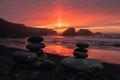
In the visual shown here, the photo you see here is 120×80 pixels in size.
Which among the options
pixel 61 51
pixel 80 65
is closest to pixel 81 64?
pixel 80 65

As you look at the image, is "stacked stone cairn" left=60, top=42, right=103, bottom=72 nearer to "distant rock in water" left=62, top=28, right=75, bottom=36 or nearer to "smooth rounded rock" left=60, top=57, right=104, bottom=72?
"smooth rounded rock" left=60, top=57, right=104, bottom=72

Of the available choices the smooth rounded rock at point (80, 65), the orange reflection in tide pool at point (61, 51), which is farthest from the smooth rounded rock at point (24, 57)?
the orange reflection in tide pool at point (61, 51)

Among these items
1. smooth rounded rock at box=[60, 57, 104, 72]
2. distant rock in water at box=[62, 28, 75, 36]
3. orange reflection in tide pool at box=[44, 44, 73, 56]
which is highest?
smooth rounded rock at box=[60, 57, 104, 72]

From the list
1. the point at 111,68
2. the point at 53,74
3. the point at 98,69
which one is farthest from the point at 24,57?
the point at 111,68

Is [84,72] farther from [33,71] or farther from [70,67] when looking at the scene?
[33,71]

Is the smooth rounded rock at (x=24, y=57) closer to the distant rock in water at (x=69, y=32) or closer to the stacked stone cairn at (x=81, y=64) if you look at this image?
the stacked stone cairn at (x=81, y=64)

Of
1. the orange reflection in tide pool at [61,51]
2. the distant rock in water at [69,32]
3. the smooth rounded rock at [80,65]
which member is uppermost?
the smooth rounded rock at [80,65]

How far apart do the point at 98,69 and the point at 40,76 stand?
4.11 m

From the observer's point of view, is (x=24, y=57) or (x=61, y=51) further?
(x=61, y=51)

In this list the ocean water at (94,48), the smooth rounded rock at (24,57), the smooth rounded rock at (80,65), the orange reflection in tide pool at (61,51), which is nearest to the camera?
the smooth rounded rock at (80,65)

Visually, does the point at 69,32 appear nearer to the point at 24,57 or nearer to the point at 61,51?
the point at 61,51

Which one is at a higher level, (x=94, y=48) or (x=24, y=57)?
(x=24, y=57)

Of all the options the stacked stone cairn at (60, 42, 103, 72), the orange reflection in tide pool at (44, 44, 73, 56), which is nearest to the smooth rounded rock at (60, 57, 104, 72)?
the stacked stone cairn at (60, 42, 103, 72)

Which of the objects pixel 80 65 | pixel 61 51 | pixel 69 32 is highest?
pixel 80 65
